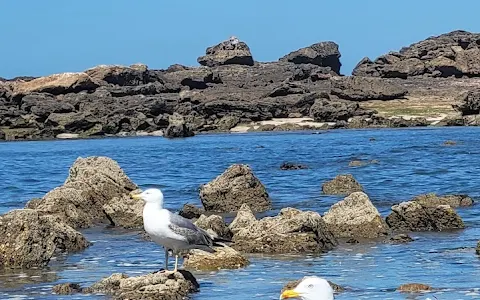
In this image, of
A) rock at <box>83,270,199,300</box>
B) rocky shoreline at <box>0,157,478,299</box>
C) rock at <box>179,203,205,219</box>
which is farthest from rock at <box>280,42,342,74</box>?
rock at <box>83,270,199,300</box>

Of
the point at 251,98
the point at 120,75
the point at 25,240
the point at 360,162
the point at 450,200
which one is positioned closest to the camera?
the point at 25,240

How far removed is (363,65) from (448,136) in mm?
36958

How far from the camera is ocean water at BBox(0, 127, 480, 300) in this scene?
1186cm

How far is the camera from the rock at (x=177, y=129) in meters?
57.7

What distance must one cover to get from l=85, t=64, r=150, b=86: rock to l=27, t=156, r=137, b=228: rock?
59.4 metres

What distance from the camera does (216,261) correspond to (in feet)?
41.5

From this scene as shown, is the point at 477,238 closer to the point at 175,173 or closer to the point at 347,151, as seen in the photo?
the point at 175,173

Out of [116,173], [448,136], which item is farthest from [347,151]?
[116,173]

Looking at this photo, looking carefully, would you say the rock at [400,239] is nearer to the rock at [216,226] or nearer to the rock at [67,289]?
the rock at [216,226]

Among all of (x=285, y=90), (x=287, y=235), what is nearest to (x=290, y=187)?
(x=287, y=235)

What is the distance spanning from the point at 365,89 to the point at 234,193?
166ft

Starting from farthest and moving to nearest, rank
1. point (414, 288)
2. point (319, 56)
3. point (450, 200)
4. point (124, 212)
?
1. point (319, 56)
2. point (450, 200)
3. point (124, 212)
4. point (414, 288)

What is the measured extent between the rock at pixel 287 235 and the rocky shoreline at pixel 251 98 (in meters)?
Answer: 43.3

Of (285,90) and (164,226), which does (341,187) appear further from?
(285,90)
